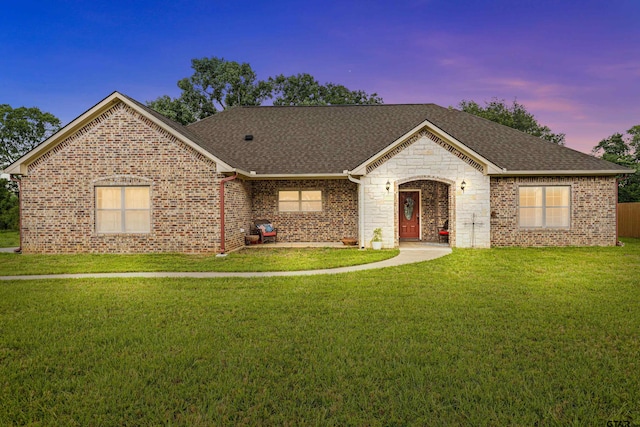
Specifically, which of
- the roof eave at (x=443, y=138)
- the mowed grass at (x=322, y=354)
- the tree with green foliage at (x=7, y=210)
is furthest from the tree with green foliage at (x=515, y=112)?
the tree with green foliage at (x=7, y=210)

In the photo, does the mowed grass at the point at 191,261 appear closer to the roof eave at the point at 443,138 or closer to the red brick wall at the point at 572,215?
the roof eave at the point at 443,138

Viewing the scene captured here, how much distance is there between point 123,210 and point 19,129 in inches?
1429

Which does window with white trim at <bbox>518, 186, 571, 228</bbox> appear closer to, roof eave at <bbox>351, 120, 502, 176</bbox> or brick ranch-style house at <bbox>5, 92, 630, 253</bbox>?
brick ranch-style house at <bbox>5, 92, 630, 253</bbox>

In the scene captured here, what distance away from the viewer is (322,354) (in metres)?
4.36

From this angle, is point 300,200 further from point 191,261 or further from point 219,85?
point 219,85

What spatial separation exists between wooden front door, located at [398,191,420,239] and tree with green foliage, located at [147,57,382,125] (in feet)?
Answer: 58.8

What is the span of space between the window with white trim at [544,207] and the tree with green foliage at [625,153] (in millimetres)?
21072

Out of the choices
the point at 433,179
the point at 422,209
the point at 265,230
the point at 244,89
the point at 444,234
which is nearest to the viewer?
the point at 433,179

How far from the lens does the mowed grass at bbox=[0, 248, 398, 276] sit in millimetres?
10297

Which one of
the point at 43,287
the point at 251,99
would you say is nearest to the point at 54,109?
the point at 251,99

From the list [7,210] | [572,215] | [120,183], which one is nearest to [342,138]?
[120,183]

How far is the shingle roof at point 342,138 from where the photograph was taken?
608 inches

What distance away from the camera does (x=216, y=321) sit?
5.64m

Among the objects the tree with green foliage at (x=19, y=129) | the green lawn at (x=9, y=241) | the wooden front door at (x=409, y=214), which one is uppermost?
the tree with green foliage at (x=19, y=129)
